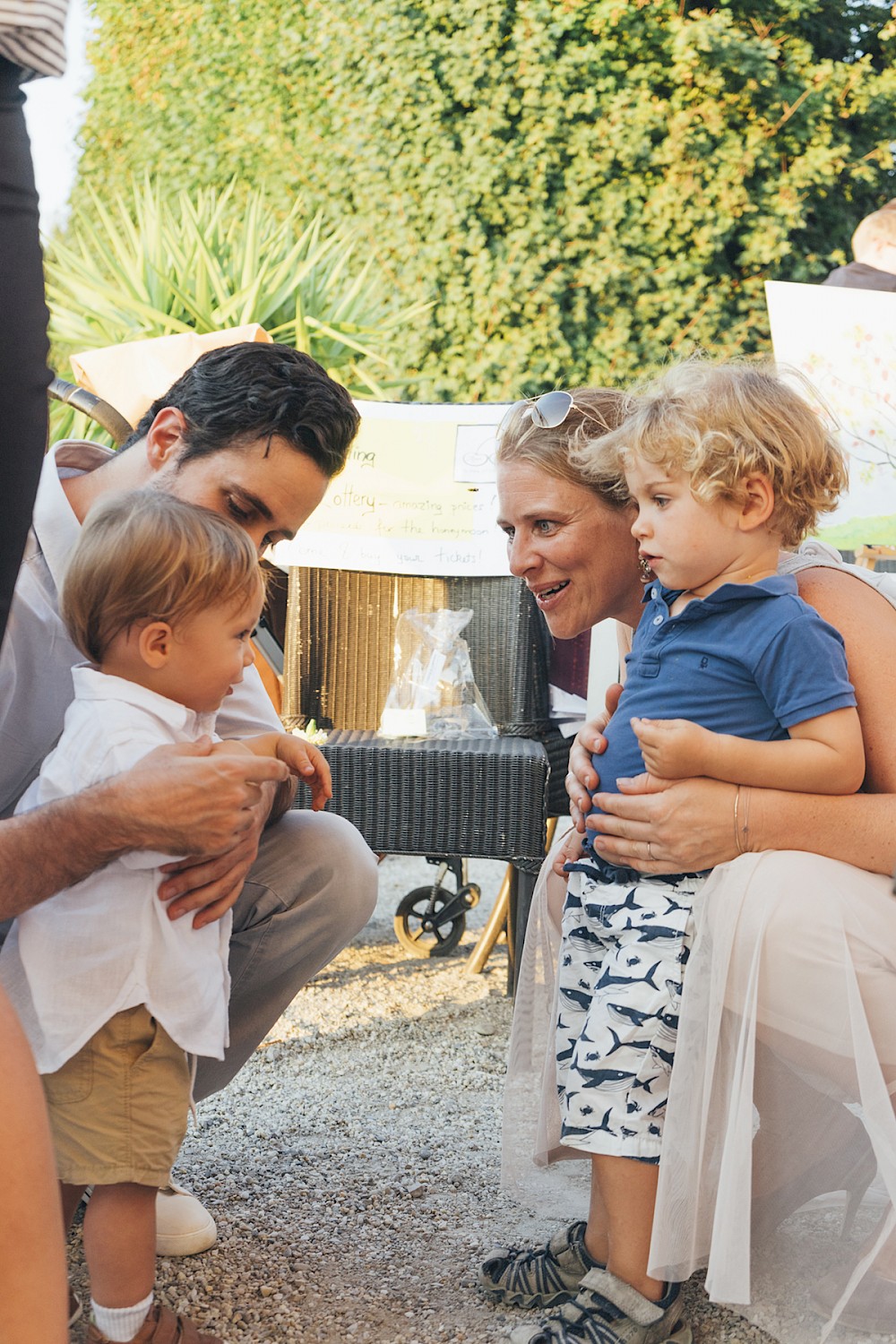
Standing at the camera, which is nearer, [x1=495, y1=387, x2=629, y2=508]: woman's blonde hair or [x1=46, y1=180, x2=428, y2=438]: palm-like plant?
[x1=495, y1=387, x2=629, y2=508]: woman's blonde hair

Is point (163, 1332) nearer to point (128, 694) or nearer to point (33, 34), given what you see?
point (128, 694)

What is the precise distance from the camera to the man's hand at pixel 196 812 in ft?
4.60

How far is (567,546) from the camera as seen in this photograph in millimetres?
1998

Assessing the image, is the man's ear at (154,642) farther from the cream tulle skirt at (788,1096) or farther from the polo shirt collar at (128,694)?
the cream tulle skirt at (788,1096)

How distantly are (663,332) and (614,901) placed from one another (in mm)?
6455

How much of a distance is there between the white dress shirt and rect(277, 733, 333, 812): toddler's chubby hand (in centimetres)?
32

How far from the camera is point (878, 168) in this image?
7773mm

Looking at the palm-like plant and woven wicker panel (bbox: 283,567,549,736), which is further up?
the palm-like plant

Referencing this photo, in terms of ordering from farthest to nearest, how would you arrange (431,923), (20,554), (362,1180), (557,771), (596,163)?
1. (596,163)
2. (431,923)
3. (557,771)
4. (362,1180)
5. (20,554)

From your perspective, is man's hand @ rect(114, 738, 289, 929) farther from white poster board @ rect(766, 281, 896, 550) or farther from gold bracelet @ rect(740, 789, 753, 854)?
white poster board @ rect(766, 281, 896, 550)

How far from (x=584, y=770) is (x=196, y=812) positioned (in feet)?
1.99

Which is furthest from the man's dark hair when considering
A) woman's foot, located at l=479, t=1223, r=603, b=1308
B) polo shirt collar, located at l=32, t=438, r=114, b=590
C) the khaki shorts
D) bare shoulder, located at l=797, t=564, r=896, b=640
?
woman's foot, located at l=479, t=1223, r=603, b=1308

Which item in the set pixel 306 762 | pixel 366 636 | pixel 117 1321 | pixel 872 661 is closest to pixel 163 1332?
pixel 117 1321

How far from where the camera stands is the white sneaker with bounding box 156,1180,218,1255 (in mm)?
1800
